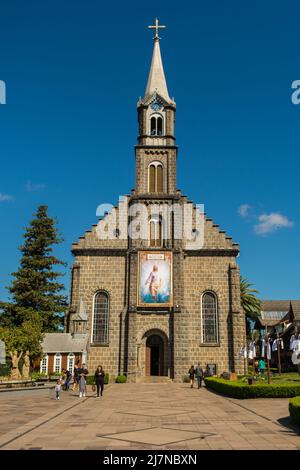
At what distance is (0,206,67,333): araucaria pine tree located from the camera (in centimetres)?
5316

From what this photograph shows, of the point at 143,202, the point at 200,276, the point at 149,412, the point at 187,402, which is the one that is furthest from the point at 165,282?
the point at 149,412

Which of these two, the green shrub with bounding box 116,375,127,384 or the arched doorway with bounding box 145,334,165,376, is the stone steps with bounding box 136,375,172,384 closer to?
the arched doorway with bounding box 145,334,165,376

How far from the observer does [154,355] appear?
41.3 m

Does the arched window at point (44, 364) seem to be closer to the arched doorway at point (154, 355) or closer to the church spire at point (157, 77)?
the arched doorway at point (154, 355)

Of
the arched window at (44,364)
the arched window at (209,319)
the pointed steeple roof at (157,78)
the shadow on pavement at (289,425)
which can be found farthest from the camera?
the pointed steeple roof at (157,78)

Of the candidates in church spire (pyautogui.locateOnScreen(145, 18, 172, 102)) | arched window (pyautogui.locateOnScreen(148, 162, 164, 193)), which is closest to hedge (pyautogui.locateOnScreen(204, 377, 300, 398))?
arched window (pyautogui.locateOnScreen(148, 162, 164, 193))

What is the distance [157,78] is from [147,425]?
42215mm

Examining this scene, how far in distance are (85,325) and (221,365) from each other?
43.8 ft

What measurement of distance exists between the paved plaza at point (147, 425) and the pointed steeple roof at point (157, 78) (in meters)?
34.9

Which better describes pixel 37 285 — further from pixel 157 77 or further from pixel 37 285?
pixel 157 77

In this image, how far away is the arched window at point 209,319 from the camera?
41.3 meters

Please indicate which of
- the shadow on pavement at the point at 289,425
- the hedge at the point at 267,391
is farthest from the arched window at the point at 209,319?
the shadow on pavement at the point at 289,425

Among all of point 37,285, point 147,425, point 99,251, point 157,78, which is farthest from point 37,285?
point 147,425
